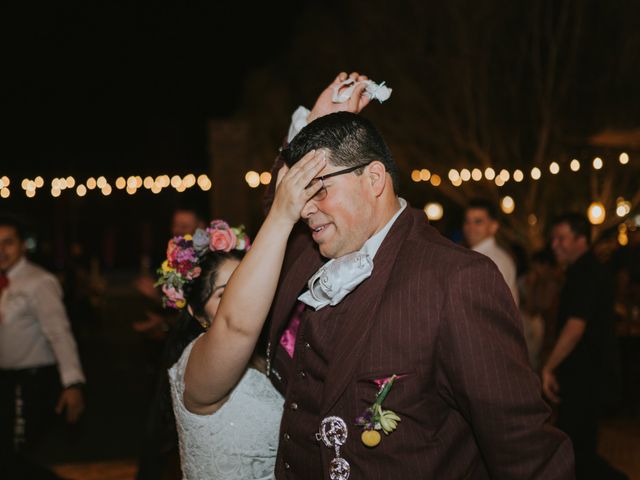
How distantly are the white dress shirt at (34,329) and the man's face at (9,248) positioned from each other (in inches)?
4.2

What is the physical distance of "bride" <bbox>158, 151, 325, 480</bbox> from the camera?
1.97 meters

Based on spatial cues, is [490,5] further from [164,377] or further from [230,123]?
[164,377]

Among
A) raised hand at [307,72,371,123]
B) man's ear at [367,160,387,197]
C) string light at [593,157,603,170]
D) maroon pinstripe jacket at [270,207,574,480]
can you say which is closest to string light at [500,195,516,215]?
string light at [593,157,603,170]

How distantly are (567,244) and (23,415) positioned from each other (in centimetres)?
377

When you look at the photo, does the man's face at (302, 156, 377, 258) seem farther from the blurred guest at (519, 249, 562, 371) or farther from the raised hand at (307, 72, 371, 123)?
the blurred guest at (519, 249, 562, 371)

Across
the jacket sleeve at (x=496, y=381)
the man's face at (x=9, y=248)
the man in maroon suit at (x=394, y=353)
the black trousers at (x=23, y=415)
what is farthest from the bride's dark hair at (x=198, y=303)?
the man's face at (x=9, y=248)

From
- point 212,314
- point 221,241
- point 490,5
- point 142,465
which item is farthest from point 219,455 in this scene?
point 490,5

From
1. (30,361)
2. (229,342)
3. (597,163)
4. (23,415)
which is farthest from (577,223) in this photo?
(23,415)

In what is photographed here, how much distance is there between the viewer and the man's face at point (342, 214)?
2.10 meters

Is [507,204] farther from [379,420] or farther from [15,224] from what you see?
[379,420]

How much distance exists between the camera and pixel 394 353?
6.30 ft

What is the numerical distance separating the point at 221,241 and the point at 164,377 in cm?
68

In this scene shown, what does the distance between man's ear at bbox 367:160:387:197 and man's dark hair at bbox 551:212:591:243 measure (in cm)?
325

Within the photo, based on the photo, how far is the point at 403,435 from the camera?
1.91 meters
